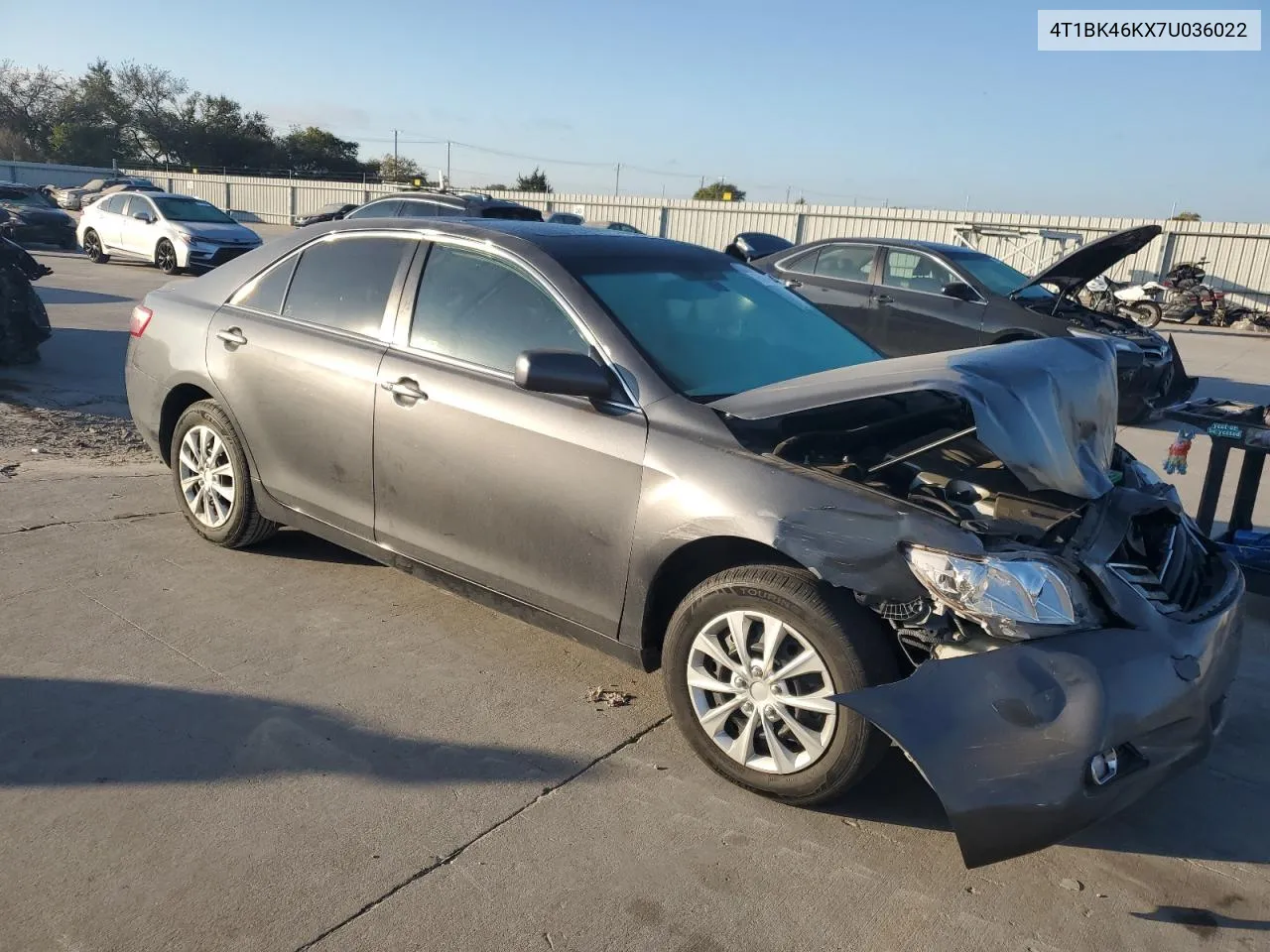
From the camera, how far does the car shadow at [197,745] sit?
3105mm

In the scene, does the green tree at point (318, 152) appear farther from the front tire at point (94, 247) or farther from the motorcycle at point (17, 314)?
the motorcycle at point (17, 314)

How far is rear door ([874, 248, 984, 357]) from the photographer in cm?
978

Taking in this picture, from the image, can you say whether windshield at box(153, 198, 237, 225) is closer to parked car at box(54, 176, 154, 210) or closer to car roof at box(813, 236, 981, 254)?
car roof at box(813, 236, 981, 254)

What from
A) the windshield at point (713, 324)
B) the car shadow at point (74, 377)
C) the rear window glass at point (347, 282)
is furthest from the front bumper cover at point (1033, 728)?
the car shadow at point (74, 377)

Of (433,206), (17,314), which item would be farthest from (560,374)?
(433,206)

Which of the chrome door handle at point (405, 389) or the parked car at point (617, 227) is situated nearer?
the chrome door handle at point (405, 389)

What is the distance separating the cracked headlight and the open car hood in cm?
283

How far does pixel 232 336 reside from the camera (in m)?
4.71

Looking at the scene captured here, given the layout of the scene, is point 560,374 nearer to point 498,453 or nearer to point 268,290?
point 498,453

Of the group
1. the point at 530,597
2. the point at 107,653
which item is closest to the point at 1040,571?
the point at 530,597

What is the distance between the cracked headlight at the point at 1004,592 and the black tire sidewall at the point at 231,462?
129 inches

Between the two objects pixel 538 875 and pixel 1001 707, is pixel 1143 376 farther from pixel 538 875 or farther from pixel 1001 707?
pixel 538 875

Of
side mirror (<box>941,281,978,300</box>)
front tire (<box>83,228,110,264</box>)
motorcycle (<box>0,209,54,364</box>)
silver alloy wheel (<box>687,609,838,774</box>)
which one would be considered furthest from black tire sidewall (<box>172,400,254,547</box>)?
front tire (<box>83,228,110,264</box>)

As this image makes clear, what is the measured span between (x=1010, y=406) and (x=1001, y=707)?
89cm
